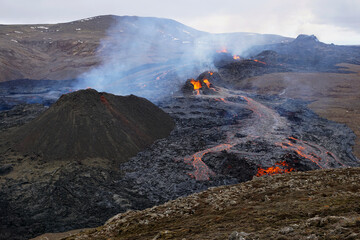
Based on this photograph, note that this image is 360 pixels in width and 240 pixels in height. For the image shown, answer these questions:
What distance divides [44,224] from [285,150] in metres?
20.4

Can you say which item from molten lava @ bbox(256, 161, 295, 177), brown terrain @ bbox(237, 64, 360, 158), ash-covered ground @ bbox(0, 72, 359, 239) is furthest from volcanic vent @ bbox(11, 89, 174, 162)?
brown terrain @ bbox(237, 64, 360, 158)

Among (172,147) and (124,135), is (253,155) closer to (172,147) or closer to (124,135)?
(172,147)

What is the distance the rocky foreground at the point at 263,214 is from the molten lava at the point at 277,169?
8986 millimetres

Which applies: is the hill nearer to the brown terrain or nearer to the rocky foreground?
the rocky foreground

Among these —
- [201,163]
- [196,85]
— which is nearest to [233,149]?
[201,163]

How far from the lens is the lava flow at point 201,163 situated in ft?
68.6

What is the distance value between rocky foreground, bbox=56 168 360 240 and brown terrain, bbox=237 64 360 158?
27.4 meters

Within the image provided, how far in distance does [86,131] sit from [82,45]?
85.4m

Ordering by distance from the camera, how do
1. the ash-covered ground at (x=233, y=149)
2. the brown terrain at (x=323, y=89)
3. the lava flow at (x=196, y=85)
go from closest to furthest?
the ash-covered ground at (x=233, y=149) < the brown terrain at (x=323, y=89) < the lava flow at (x=196, y=85)

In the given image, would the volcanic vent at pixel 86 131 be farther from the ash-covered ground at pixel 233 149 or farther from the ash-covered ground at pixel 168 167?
the ash-covered ground at pixel 233 149

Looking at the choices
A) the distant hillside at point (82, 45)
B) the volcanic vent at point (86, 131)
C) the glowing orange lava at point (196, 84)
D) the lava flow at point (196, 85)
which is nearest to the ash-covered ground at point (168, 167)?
the volcanic vent at point (86, 131)

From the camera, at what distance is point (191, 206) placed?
33.6 feet

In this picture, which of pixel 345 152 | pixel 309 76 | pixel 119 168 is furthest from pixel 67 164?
pixel 309 76

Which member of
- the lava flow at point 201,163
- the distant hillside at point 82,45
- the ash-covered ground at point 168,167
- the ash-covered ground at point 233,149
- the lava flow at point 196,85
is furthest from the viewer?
the distant hillside at point 82,45
